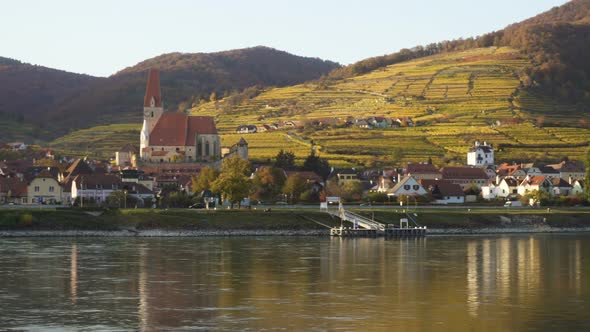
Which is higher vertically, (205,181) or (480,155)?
(480,155)

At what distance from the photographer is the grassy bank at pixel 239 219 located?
68688 millimetres

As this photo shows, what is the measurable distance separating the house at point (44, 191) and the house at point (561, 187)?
1925 inches

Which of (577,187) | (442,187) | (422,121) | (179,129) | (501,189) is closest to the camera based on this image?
(442,187)

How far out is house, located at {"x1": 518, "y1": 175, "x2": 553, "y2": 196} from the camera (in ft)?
330

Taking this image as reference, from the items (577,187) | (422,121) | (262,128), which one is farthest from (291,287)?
(262,128)

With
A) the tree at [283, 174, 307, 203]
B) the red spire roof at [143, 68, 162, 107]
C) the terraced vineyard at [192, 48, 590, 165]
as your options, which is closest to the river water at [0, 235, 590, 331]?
the tree at [283, 174, 307, 203]

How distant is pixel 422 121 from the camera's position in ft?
506

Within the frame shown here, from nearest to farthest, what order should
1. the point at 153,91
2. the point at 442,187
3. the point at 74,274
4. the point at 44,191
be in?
the point at 74,274 < the point at 44,191 < the point at 442,187 < the point at 153,91

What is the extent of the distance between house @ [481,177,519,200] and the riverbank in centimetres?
2532

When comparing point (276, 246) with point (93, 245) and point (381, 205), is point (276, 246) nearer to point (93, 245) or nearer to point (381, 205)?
point (93, 245)

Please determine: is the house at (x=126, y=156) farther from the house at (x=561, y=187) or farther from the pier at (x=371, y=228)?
the pier at (x=371, y=228)

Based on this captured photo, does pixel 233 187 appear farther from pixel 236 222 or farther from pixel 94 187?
pixel 94 187

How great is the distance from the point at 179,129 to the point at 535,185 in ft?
144

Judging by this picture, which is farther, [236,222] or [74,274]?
[236,222]
